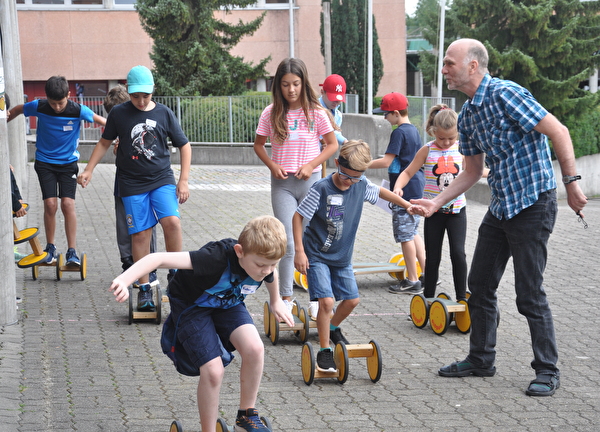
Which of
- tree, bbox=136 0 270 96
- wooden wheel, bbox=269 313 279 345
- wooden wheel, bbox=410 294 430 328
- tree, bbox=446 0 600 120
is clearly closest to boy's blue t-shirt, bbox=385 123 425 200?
wooden wheel, bbox=410 294 430 328

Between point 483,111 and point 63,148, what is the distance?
4.89 m

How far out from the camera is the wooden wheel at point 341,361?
5.00m

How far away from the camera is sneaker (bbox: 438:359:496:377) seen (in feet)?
17.1

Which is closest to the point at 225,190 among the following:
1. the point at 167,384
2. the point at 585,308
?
the point at 585,308

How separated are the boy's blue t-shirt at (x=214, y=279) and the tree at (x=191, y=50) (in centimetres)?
2182

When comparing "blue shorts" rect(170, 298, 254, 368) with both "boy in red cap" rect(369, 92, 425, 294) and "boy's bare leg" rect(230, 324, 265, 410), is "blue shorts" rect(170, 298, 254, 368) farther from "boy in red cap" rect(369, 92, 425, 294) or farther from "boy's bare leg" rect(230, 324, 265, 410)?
"boy in red cap" rect(369, 92, 425, 294)

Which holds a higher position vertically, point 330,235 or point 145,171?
point 145,171

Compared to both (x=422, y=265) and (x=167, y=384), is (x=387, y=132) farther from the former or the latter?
(x=167, y=384)

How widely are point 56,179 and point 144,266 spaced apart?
16.5 ft

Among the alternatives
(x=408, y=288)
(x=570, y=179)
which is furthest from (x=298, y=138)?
(x=570, y=179)

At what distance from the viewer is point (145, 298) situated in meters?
6.66

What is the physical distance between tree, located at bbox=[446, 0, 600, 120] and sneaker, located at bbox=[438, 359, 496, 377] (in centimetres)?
1776

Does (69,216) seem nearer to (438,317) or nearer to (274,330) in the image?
(274,330)

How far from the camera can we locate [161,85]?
2519 centimetres
